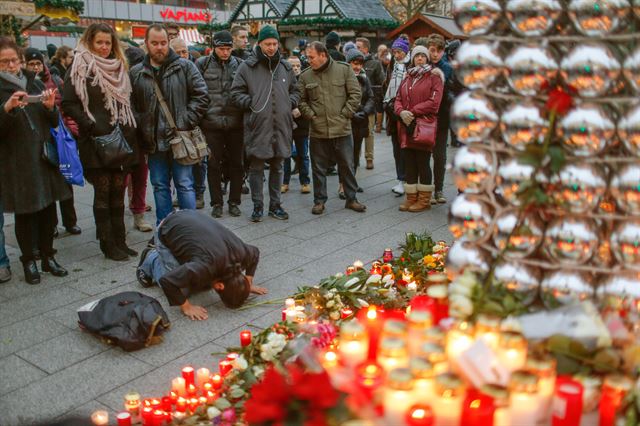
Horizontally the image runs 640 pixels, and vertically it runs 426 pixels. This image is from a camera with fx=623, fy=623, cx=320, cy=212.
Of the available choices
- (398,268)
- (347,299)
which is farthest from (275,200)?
(347,299)

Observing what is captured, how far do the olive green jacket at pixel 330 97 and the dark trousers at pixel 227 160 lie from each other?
34.5 inches

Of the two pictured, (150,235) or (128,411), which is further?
(150,235)

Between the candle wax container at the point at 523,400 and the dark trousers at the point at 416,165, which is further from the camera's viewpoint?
the dark trousers at the point at 416,165

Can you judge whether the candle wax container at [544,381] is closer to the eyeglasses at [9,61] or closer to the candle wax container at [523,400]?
the candle wax container at [523,400]

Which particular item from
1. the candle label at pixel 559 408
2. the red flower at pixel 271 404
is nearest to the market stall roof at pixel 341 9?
the candle label at pixel 559 408

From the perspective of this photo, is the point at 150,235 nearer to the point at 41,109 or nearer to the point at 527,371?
the point at 41,109

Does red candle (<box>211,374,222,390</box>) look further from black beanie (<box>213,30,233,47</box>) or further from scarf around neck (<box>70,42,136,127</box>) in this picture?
black beanie (<box>213,30,233,47</box>)

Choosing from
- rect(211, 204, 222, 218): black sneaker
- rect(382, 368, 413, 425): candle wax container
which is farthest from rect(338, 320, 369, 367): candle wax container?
rect(211, 204, 222, 218): black sneaker

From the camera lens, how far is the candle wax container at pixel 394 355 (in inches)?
86.5

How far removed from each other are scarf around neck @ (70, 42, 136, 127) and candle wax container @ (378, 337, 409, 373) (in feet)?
13.4

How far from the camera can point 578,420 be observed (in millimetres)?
1978

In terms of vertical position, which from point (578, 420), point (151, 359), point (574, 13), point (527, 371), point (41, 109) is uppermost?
point (574, 13)

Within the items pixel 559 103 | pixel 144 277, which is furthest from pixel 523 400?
pixel 144 277

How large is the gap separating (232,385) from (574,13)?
251 centimetres
